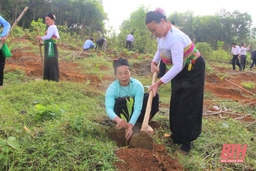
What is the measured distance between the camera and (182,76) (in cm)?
261

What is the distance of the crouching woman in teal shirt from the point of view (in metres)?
2.55

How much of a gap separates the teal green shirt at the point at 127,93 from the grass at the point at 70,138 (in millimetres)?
287

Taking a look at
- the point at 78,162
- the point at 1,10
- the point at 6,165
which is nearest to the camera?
the point at 6,165

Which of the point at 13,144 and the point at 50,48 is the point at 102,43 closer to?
the point at 50,48

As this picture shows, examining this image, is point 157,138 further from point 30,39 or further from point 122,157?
point 30,39

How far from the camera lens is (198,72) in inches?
101

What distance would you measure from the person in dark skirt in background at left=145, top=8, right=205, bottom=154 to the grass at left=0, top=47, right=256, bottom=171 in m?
0.27

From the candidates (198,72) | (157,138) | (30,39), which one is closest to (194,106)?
(198,72)

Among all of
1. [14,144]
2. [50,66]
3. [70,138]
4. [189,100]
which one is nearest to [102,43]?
[50,66]

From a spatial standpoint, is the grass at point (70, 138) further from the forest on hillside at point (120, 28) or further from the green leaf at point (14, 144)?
the forest on hillside at point (120, 28)

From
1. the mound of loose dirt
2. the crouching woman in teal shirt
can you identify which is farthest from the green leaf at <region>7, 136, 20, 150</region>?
the crouching woman in teal shirt

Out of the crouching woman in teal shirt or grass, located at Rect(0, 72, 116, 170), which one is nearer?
grass, located at Rect(0, 72, 116, 170)

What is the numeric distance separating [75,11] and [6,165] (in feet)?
75.3

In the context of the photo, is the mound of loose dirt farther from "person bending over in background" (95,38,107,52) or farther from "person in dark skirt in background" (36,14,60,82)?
"person bending over in background" (95,38,107,52)
